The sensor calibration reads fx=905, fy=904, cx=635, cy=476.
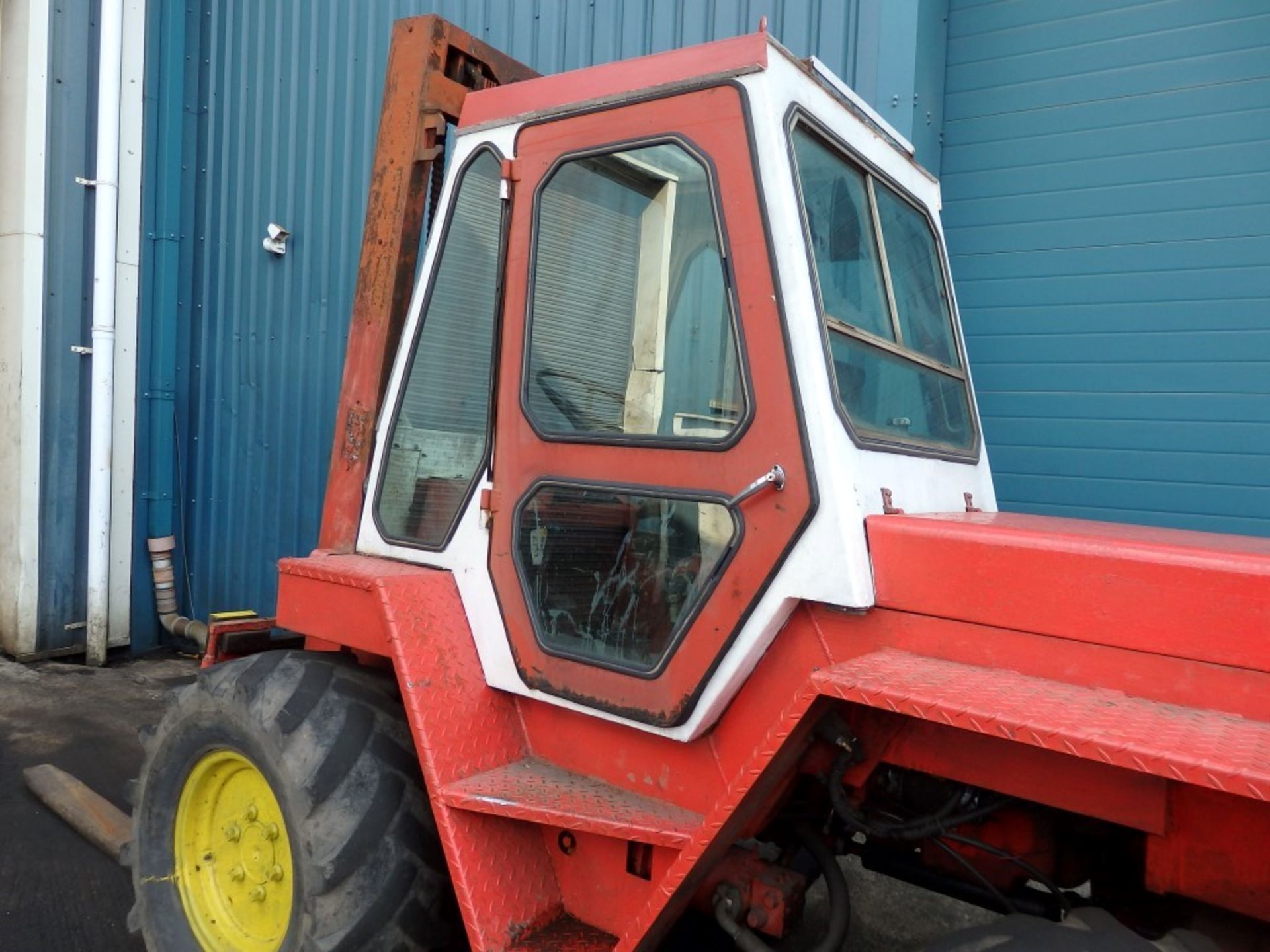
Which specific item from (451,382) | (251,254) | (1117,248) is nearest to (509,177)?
(451,382)

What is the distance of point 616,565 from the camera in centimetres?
211

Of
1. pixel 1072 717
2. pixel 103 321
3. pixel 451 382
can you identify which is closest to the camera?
pixel 1072 717

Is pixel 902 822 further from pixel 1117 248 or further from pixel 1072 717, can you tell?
pixel 1117 248

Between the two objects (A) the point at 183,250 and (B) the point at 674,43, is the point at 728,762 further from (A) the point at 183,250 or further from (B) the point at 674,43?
(A) the point at 183,250

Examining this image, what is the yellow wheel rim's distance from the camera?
7.95 ft

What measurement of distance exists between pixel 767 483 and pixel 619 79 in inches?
40.2

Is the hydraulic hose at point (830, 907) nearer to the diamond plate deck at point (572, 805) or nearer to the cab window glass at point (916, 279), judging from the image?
the diamond plate deck at point (572, 805)

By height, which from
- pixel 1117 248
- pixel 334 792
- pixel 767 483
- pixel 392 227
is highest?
pixel 1117 248

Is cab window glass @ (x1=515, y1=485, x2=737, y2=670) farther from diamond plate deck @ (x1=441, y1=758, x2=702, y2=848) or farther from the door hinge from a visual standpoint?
the door hinge

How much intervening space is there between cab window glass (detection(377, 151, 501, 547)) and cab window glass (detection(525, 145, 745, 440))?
195mm

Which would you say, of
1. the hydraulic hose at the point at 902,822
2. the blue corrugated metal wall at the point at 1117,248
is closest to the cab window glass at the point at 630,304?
the hydraulic hose at the point at 902,822

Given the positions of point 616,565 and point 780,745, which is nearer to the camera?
point 780,745

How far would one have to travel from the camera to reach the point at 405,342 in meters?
2.52

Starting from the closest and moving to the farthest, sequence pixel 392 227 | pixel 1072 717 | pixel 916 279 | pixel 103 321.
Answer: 1. pixel 1072 717
2. pixel 916 279
3. pixel 392 227
4. pixel 103 321
